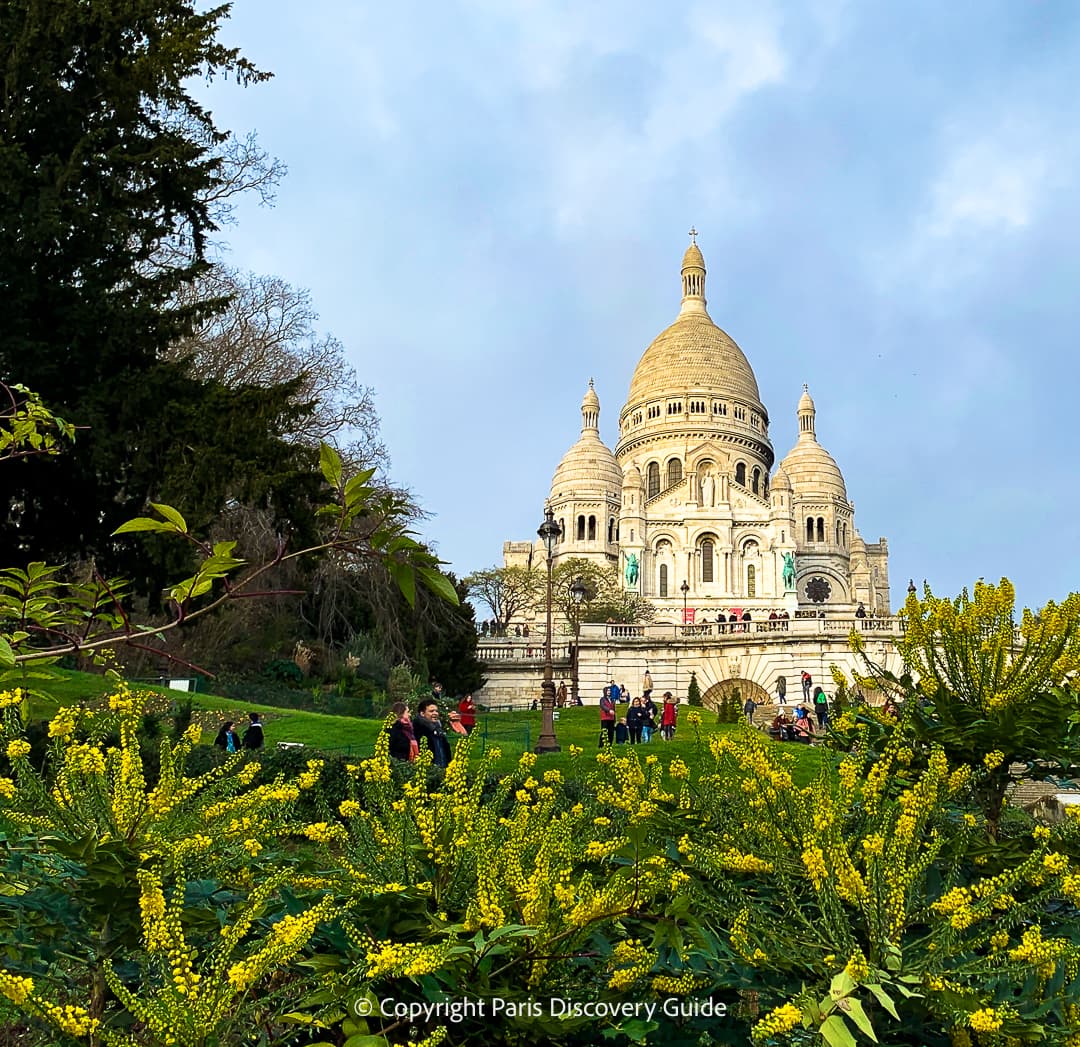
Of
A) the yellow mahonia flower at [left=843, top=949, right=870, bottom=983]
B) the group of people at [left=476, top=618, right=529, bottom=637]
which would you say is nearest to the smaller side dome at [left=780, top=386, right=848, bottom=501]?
the group of people at [left=476, top=618, right=529, bottom=637]

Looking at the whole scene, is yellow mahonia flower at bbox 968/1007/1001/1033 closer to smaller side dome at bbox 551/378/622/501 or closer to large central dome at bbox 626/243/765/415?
smaller side dome at bbox 551/378/622/501

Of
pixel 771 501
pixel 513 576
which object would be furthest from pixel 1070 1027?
pixel 771 501

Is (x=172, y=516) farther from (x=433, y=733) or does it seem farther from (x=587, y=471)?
(x=587, y=471)

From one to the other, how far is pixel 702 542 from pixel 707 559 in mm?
1201

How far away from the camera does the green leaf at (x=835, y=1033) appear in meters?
2.30

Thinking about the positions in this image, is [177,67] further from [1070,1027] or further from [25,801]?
[1070,1027]

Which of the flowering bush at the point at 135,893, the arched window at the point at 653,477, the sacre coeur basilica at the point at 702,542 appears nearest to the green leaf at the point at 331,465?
the flowering bush at the point at 135,893

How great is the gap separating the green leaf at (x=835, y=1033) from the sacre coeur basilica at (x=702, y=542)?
107ft

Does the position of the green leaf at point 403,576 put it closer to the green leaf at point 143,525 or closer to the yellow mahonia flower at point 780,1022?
the green leaf at point 143,525

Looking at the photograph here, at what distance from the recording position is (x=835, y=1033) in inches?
91.9

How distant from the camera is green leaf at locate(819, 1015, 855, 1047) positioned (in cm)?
230

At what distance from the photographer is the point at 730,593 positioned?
6625 centimetres

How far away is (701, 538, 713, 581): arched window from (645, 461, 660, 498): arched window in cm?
1009

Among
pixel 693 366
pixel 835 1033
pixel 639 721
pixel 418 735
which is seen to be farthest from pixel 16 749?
pixel 693 366
